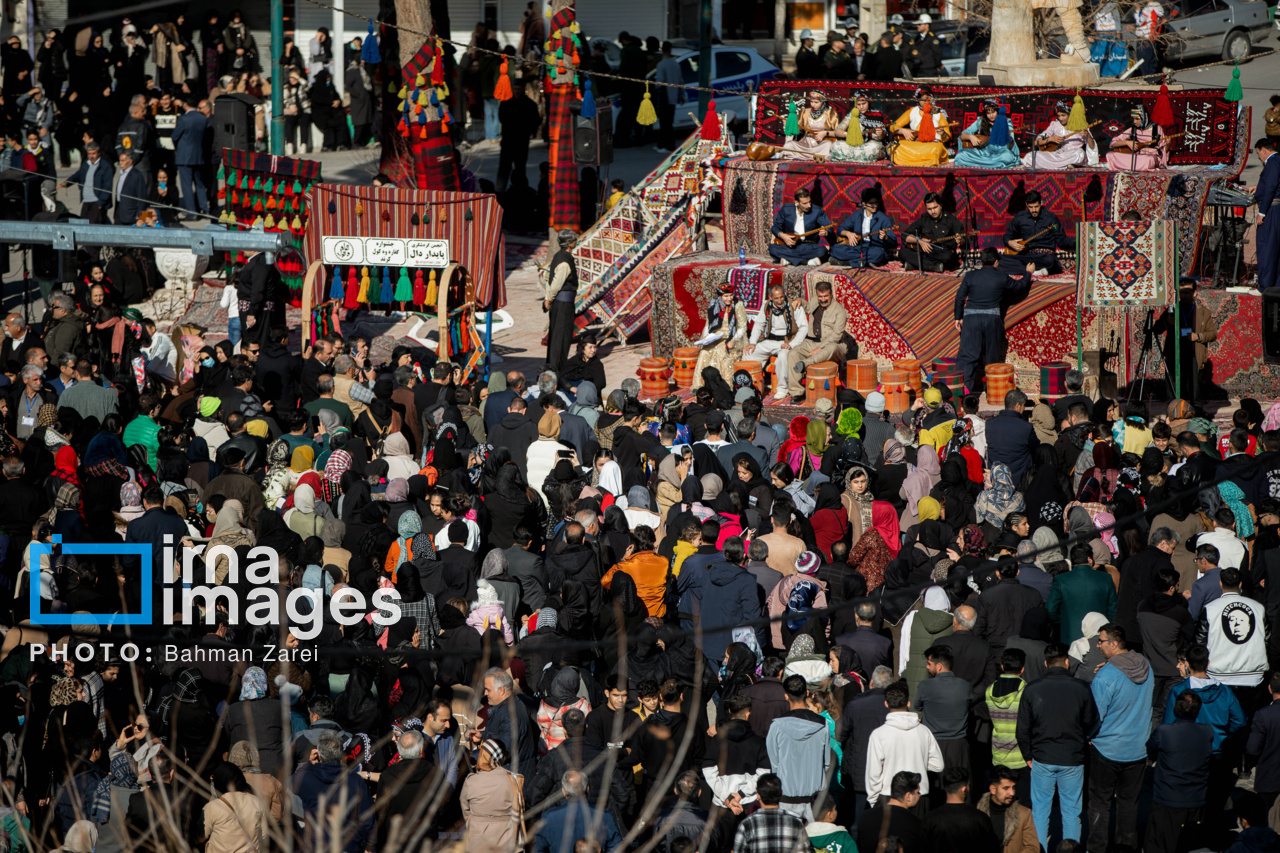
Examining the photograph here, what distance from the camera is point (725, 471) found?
1144 centimetres

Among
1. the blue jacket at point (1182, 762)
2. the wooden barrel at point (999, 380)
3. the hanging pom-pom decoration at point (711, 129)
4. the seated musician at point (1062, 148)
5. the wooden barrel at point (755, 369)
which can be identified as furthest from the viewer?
the hanging pom-pom decoration at point (711, 129)

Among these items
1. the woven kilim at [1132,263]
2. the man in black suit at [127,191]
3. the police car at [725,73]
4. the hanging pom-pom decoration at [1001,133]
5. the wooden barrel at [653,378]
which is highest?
the police car at [725,73]

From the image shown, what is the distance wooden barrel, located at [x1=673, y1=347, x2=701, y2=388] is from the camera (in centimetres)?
1602

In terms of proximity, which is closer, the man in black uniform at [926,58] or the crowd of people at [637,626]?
the crowd of people at [637,626]

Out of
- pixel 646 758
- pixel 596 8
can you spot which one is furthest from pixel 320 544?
pixel 596 8

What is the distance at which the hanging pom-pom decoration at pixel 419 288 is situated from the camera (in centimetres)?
1575

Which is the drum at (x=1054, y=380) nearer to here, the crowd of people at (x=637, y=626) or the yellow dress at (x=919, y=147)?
the crowd of people at (x=637, y=626)

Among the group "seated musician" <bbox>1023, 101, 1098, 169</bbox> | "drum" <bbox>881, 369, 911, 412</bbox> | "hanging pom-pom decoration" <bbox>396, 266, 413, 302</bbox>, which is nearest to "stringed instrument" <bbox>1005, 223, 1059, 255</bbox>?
"seated musician" <bbox>1023, 101, 1098, 169</bbox>

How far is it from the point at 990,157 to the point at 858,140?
1471mm

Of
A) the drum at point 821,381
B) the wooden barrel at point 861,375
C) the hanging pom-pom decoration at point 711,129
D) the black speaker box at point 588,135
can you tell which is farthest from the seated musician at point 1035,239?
the black speaker box at point 588,135

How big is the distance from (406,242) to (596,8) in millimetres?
16308

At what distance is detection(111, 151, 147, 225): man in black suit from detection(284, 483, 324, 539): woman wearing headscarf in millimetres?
9468

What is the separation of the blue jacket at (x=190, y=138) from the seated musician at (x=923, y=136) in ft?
28.3

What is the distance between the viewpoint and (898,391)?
48.2 feet
